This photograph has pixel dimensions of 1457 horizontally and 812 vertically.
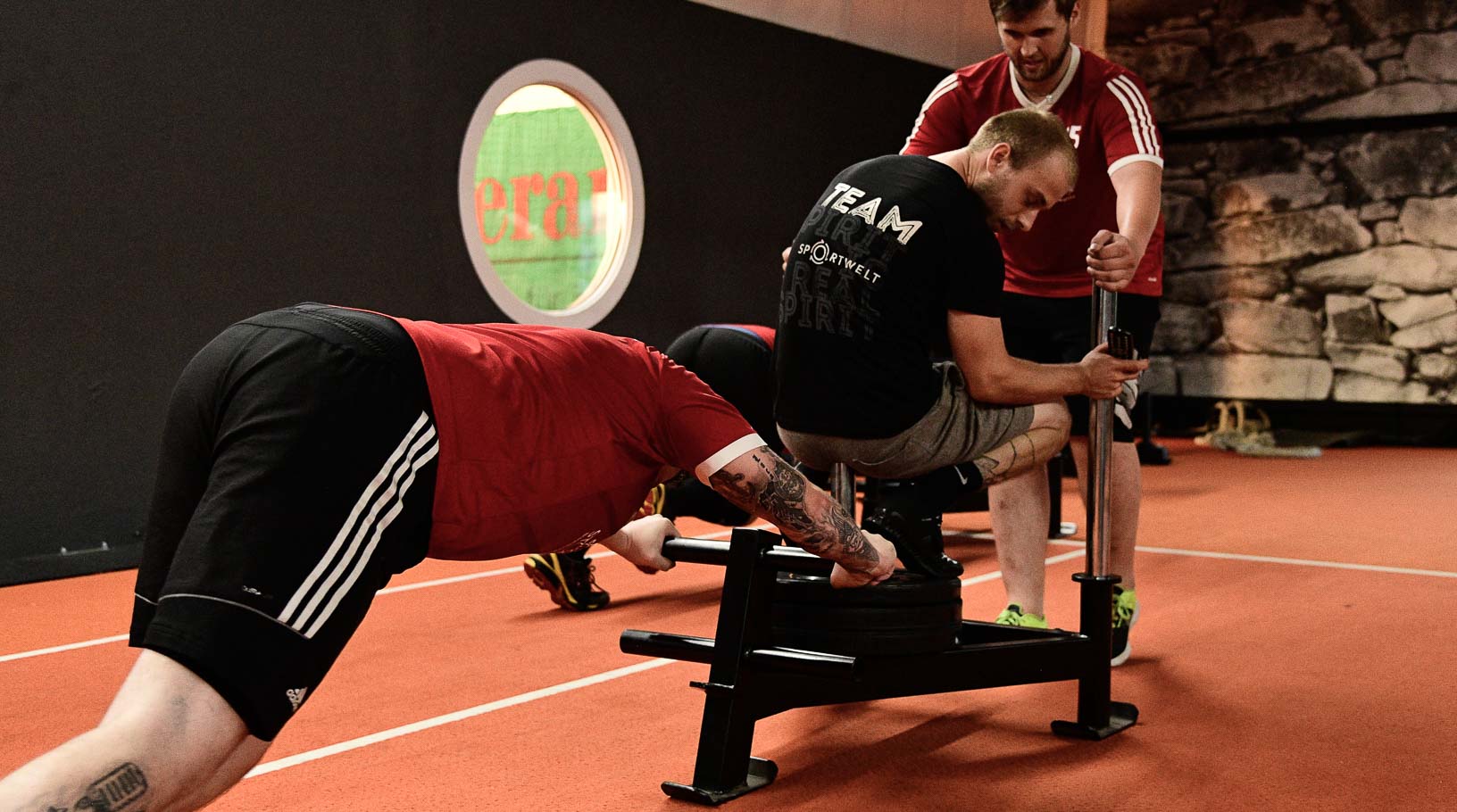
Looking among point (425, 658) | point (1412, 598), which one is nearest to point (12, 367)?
point (425, 658)

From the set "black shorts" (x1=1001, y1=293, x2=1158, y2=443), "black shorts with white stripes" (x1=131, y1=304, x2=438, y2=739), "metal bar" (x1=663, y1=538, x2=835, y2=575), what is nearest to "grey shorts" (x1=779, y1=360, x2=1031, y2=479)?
"metal bar" (x1=663, y1=538, x2=835, y2=575)

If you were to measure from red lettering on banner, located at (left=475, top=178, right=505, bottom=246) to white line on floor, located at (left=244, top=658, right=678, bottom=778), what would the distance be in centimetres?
318

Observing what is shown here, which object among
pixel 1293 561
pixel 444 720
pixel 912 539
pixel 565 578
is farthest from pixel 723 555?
pixel 1293 561

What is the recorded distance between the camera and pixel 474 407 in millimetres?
1533

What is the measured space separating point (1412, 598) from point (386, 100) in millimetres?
4056

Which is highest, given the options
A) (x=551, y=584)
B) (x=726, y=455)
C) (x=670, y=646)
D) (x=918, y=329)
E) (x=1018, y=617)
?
(x=918, y=329)

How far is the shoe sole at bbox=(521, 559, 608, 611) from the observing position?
3.48 meters

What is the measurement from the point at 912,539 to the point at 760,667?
0.34 meters

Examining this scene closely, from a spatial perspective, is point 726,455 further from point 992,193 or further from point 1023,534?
point 1023,534

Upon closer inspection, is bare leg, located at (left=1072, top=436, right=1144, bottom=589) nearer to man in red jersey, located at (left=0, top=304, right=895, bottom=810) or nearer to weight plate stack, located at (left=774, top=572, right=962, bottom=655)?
weight plate stack, located at (left=774, top=572, right=962, bottom=655)

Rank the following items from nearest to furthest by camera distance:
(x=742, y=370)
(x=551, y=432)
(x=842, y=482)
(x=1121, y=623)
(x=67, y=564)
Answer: (x=551, y=432), (x=842, y=482), (x=1121, y=623), (x=742, y=370), (x=67, y=564)

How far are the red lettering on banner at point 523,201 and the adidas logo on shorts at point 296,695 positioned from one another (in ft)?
15.2

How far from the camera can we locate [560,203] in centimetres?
597

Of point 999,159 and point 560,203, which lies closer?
point 999,159
